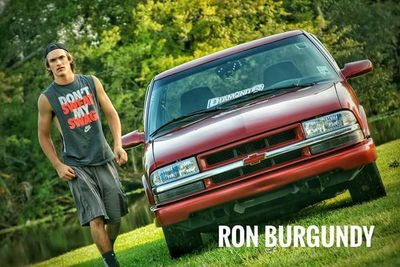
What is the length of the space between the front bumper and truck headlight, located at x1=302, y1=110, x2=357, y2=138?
0.20m

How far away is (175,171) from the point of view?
662 centimetres

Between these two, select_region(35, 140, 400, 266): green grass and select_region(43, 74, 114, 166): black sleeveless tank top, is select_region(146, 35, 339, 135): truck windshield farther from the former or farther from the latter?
select_region(35, 140, 400, 266): green grass

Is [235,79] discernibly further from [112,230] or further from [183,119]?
[112,230]

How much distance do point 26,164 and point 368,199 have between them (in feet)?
102

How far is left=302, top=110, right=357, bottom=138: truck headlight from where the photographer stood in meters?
6.44

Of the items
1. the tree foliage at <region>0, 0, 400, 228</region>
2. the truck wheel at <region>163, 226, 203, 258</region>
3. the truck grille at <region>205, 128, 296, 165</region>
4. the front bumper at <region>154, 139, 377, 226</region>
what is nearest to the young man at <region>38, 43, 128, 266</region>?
the truck wheel at <region>163, 226, 203, 258</region>

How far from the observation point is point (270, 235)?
6.44 meters

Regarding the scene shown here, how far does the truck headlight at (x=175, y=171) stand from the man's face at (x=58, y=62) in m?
1.16

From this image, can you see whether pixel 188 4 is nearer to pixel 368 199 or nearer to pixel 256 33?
pixel 256 33

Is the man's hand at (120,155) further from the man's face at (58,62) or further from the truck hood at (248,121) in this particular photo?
the man's face at (58,62)

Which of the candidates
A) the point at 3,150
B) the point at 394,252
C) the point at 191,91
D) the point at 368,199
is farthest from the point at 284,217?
the point at 3,150

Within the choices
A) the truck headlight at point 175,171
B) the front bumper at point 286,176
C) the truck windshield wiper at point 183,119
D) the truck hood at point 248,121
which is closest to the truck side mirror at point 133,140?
the truck windshield wiper at point 183,119

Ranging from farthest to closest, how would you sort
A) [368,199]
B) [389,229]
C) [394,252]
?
[368,199], [389,229], [394,252]

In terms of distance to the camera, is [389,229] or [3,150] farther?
[3,150]
